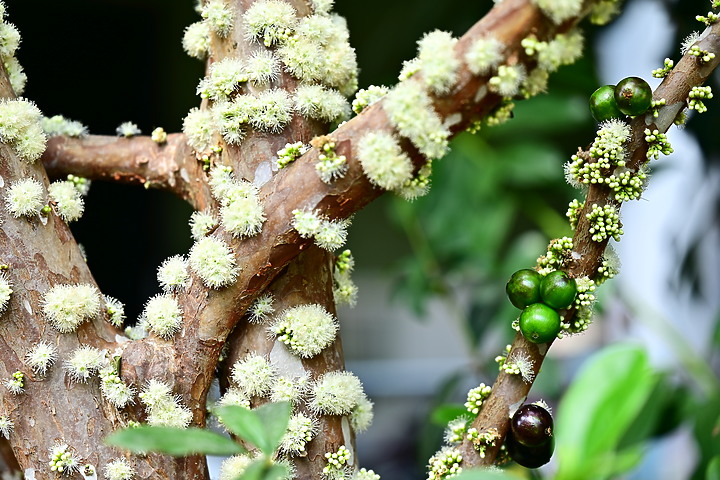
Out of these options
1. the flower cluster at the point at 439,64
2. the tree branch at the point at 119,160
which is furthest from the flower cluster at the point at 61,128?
the flower cluster at the point at 439,64

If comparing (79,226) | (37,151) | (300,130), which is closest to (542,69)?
(300,130)

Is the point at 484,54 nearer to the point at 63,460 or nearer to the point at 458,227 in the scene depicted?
the point at 63,460

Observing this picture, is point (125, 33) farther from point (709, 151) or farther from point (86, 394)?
point (86, 394)

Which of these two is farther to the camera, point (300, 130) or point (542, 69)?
point (300, 130)

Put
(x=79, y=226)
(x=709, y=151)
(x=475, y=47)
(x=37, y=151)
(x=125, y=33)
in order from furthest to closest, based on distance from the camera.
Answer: (x=125, y=33) < (x=79, y=226) < (x=709, y=151) < (x=37, y=151) < (x=475, y=47)

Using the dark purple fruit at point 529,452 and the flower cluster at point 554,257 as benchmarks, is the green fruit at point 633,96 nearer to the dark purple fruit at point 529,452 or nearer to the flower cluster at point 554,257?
the flower cluster at point 554,257

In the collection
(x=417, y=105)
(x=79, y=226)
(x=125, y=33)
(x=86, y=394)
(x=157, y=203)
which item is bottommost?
(x=86, y=394)

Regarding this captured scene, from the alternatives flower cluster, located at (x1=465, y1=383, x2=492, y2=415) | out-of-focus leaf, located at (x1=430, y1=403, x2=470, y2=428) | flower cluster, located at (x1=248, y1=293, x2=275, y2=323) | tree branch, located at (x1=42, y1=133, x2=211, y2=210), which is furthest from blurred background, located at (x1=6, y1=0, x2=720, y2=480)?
tree branch, located at (x1=42, y1=133, x2=211, y2=210)

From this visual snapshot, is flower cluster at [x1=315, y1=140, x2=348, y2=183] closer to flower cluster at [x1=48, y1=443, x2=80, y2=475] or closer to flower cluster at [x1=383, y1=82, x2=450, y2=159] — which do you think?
flower cluster at [x1=383, y1=82, x2=450, y2=159]
